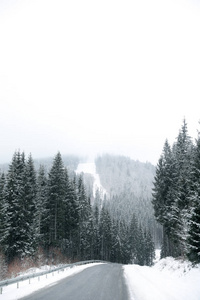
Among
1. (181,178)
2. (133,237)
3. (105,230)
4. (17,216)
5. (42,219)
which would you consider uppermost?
(181,178)

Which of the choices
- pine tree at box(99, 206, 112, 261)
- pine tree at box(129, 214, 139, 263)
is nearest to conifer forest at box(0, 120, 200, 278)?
pine tree at box(99, 206, 112, 261)

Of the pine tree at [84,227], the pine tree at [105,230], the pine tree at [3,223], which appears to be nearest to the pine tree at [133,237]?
the pine tree at [105,230]

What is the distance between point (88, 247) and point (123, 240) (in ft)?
82.9

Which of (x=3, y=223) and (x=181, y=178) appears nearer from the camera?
(x=3, y=223)

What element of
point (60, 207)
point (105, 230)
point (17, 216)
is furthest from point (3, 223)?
point (105, 230)

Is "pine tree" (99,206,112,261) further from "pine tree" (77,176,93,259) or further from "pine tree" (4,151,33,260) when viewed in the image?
"pine tree" (4,151,33,260)

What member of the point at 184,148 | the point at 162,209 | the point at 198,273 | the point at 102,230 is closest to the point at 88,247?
the point at 102,230

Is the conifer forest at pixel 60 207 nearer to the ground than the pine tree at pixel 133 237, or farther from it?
farther from it

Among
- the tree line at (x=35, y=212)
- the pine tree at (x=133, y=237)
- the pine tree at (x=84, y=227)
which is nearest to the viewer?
the tree line at (x=35, y=212)

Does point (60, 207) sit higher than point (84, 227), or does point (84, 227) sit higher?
point (60, 207)

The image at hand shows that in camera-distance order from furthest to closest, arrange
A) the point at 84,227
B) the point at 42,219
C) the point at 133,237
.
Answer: the point at 133,237, the point at 84,227, the point at 42,219

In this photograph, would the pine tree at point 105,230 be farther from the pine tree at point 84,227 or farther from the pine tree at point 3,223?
the pine tree at point 3,223

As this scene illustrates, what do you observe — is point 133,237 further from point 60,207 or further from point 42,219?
point 42,219

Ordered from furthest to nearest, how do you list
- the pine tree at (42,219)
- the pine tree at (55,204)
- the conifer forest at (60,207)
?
the pine tree at (55,204) < the pine tree at (42,219) < the conifer forest at (60,207)
